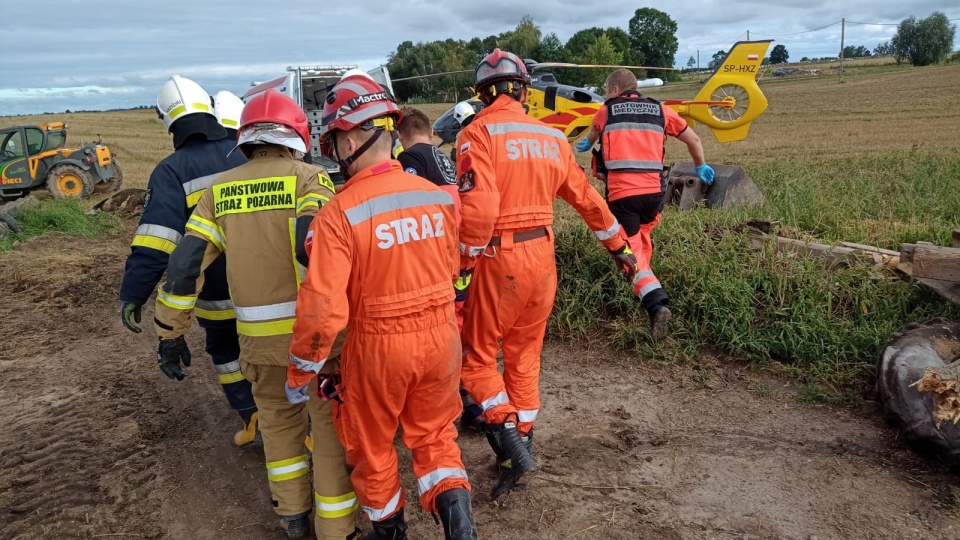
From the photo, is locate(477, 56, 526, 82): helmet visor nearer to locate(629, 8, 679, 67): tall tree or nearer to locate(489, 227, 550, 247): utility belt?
locate(489, 227, 550, 247): utility belt

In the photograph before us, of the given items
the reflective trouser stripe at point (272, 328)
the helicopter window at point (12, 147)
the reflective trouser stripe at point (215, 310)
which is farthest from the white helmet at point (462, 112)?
the helicopter window at point (12, 147)

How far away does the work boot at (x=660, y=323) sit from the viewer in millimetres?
4945

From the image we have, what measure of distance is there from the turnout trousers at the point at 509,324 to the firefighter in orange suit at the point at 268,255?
2.98 feet

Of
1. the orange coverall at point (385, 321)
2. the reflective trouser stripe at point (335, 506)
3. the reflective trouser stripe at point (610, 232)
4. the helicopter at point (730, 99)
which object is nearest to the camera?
the orange coverall at point (385, 321)

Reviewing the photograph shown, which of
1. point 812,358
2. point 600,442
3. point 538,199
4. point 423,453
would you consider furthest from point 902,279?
point 423,453

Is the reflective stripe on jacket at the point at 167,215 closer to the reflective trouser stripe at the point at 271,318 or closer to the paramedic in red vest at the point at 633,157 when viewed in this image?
the reflective trouser stripe at the point at 271,318

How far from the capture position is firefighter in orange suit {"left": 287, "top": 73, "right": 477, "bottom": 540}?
8.27ft

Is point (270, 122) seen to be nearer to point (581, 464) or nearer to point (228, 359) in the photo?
point (228, 359)

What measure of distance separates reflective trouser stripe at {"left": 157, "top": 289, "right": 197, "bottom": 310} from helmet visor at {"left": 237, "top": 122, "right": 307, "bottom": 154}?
0.77 metres

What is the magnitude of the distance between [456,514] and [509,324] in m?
1.13

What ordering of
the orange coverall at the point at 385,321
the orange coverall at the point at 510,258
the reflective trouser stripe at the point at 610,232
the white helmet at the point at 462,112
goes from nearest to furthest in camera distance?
the orange coverall at the point at 385,321 < the orange coverall at the point at 510,258 < the reflective trouser stripe at the point at 610,232 < the white helmet at the point at 462,112

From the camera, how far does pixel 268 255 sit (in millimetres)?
2998

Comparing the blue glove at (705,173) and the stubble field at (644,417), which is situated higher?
the blue glove at (705,173)

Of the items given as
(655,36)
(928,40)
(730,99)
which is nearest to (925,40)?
(928,40)
